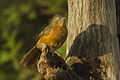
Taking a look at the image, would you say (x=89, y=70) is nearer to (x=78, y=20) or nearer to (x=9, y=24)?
(x=78, y=20)

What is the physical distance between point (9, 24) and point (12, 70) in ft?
4.14

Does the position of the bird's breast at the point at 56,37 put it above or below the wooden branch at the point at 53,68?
above

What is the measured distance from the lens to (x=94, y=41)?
386 cm

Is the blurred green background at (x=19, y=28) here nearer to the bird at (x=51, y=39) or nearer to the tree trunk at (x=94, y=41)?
the bird at (x=51, y=39)

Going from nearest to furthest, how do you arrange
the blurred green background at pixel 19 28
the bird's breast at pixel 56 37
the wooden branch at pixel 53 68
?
the wooden branch at pixel 53 68, the bird's breast at pixel 56 37, the blurred green background at pixel 19 28

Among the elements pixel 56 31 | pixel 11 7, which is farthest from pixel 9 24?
pixel 56 31

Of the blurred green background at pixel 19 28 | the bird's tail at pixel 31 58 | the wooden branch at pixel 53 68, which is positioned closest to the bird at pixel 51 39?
the bird's tail at pixel 31 58

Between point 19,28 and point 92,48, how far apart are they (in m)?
5.37

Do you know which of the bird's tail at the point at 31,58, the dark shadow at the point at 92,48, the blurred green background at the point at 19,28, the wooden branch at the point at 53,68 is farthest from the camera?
the blurred green background at the point at 19,28

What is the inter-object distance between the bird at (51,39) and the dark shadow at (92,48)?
0.40 meters

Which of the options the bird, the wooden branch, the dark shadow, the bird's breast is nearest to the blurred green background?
the bird

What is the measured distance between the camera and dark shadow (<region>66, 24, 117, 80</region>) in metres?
3.73

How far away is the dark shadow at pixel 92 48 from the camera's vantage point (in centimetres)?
373

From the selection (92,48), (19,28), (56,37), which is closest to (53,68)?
(92,48)
